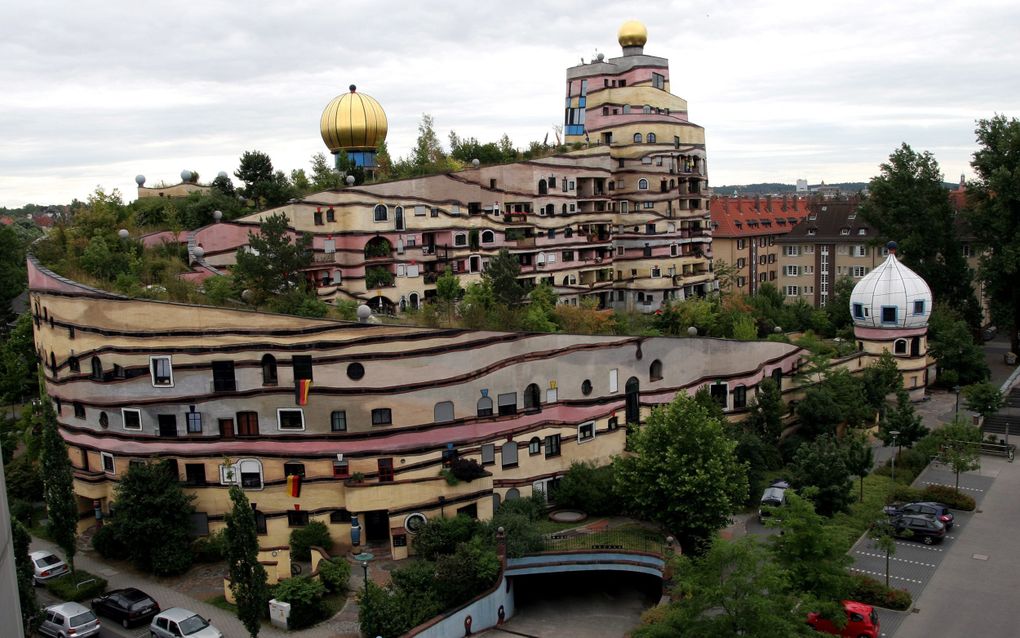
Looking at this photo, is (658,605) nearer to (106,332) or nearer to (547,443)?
(547,443)

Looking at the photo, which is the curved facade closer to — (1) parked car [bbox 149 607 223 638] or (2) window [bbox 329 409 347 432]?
(2) window [bbox 329 409 347 432]

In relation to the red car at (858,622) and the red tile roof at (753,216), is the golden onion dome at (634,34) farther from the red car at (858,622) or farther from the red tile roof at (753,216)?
the red car at (858,622)

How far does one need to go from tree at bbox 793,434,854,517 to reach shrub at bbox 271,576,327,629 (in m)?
20.0

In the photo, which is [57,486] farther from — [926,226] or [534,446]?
[926,226]

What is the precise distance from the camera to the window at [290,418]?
36.0 m

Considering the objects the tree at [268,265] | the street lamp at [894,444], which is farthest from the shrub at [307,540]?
the street lamp at [894,444]

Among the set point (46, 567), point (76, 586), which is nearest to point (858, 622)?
point (76, 586)

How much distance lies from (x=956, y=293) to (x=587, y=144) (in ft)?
102

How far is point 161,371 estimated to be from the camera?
36688mm

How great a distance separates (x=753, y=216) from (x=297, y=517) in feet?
220

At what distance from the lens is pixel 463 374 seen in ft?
123

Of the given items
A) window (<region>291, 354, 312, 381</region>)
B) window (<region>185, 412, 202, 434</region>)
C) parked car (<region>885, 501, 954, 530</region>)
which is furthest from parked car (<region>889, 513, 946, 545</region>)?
window (<region>185, 412, 202, 434</region>)

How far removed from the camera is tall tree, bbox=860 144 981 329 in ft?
223

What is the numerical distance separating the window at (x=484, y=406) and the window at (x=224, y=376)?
1015 centimetres
